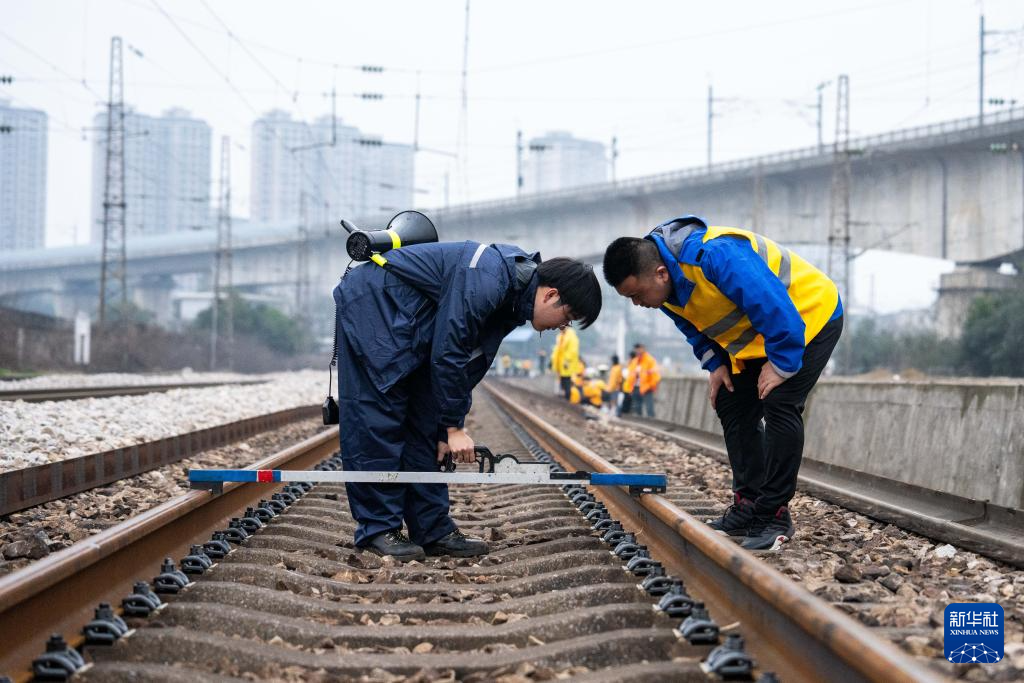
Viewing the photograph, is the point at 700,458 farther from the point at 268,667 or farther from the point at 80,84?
the point at 80,84

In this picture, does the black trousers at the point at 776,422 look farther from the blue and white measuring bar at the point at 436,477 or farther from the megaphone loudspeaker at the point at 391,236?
the megaphone loudspeaker at the point at 391,236

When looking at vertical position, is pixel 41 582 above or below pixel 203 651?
above

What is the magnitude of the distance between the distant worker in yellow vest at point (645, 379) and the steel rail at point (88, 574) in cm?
1517

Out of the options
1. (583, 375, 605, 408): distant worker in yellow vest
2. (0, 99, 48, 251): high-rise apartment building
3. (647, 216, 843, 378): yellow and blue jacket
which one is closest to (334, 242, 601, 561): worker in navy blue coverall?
(647, 216, 843, 378): yellow and blue jacket

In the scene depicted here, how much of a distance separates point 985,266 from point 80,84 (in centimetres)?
2701

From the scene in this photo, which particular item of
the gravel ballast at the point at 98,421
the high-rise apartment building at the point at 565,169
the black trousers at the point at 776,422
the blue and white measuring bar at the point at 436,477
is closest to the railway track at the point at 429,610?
the blue and white measuring bar at the point at 436,477

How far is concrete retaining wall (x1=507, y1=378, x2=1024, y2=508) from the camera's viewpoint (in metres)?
6.02

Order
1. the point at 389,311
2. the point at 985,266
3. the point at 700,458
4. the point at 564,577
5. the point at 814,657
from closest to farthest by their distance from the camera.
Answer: the point at 814,657, the point at 564,577, the point at 389,311, the point at 700,458, the point at 985,266

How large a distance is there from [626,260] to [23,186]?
6724 centimetres

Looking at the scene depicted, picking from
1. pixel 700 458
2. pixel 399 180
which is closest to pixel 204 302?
pixel 399 180

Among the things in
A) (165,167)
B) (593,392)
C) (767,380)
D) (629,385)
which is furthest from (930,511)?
(165,167)

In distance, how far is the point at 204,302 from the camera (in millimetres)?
79875

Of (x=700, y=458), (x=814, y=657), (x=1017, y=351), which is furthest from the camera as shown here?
(x=1017, y=351)

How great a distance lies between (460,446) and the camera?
440 cm
